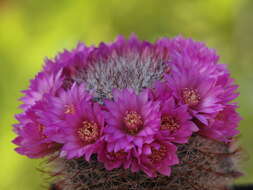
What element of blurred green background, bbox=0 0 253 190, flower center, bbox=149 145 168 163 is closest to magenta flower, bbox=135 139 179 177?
flower center, bbox=149 145 168 163

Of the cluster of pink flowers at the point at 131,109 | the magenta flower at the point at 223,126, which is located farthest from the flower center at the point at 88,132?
the magenta flower at the point at 223,126

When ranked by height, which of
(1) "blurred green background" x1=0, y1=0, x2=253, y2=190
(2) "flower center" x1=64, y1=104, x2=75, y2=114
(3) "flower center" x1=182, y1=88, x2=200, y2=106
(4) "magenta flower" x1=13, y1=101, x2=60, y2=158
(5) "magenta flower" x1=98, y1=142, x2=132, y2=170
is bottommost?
(5) "magenta flower" x1=98, y1=142, x2=132, y2=170

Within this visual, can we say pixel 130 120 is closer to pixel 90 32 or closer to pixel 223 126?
pixel 223 126

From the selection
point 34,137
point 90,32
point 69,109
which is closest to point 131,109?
point 69,109

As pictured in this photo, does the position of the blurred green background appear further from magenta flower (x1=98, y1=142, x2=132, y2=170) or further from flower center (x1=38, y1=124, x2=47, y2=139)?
magenta flower (x1=98, y1=142, x2=132, y2=170)

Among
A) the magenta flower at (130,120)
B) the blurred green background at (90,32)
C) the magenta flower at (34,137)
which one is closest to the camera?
the magenta flower at (130,120)

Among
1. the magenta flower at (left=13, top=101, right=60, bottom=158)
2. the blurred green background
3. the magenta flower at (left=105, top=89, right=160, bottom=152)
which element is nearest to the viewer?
the magenta flower at (left=105, top=89, right=160, bottom=152)

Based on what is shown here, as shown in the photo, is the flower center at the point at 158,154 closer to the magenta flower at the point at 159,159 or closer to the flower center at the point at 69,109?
the magenta flower at the point at 159,159

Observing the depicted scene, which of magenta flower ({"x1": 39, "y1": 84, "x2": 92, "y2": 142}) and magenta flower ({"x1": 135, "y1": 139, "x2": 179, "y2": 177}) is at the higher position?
magenta flower ({"x1": 39, "y1": 84, "x2": 92, "y2": 142})

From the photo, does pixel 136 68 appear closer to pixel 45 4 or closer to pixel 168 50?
pixel 168 50
